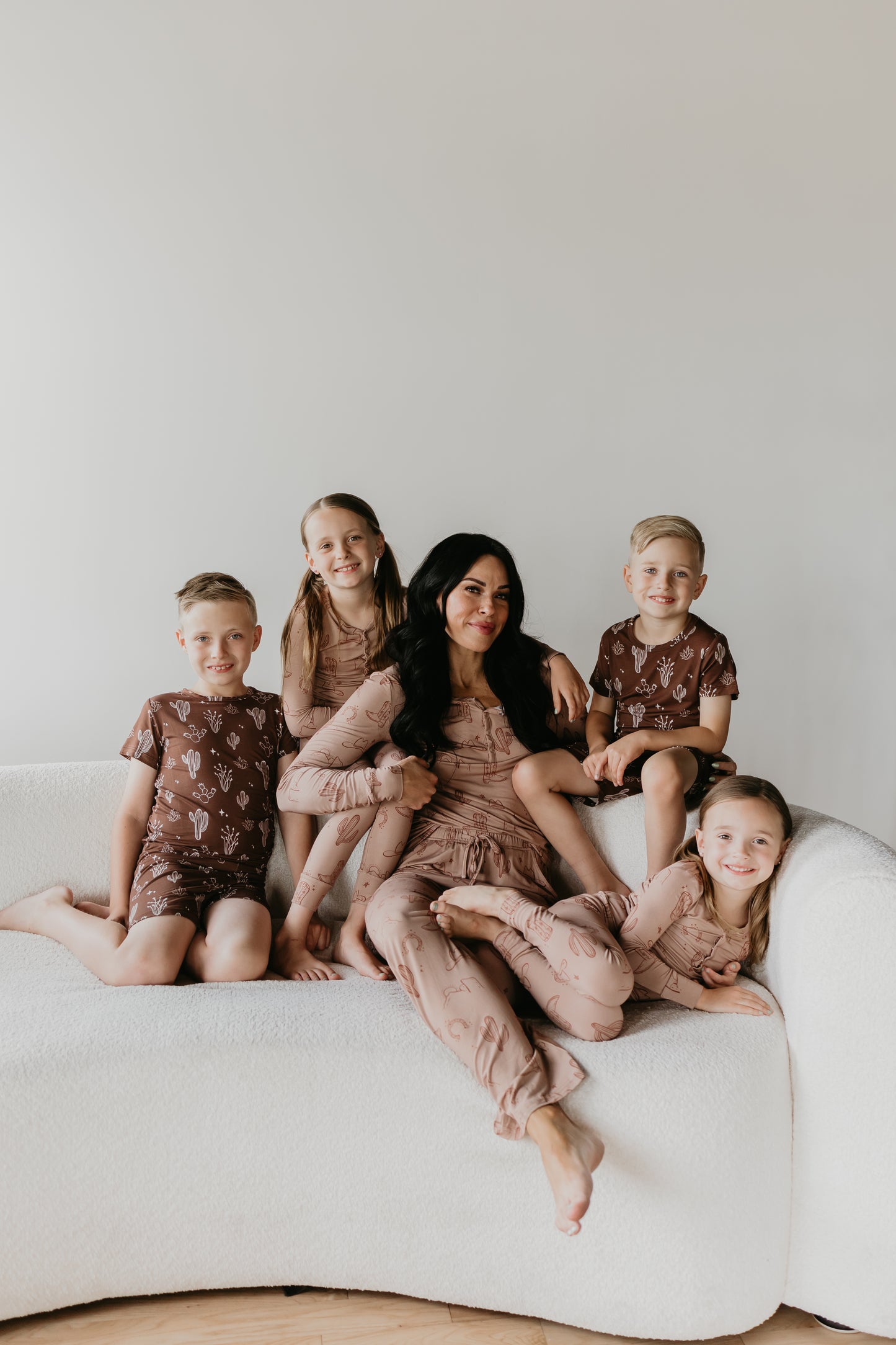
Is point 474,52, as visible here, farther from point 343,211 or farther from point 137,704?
point 137,704

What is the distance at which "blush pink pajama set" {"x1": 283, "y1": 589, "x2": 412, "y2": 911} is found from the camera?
1.78 metres

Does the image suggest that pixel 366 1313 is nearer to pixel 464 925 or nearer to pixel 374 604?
pixel 464 925

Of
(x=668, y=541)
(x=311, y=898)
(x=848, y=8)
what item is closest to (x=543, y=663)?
(x=668, y=541)

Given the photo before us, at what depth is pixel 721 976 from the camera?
1.54 metres

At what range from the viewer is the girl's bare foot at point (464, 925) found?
5.20 feet

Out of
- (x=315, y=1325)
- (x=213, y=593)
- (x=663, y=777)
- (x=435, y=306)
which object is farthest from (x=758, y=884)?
(x=435, y=306)

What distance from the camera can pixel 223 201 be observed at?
2.61 meters

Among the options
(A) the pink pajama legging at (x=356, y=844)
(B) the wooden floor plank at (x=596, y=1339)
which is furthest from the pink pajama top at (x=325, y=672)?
(B) the wooden floor plank at (x=596, y=1339)

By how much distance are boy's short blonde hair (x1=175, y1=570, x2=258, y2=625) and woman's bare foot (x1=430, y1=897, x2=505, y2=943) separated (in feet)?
2.49

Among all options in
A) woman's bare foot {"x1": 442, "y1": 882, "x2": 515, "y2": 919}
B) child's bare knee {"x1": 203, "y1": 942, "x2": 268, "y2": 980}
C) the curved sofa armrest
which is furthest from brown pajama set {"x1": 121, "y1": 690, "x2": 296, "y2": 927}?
the curved sofa armrest

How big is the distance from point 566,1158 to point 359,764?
2.65 feet

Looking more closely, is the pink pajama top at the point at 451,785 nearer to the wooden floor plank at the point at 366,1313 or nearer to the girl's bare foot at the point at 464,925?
the girl's bare foot at the point at 464,925

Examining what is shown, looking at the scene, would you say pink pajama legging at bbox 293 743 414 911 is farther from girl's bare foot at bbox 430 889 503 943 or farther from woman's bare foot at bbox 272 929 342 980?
girl's bare foot at bbox 430 889 503 943

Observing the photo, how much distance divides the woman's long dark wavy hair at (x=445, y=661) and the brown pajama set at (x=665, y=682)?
19 centimetres
